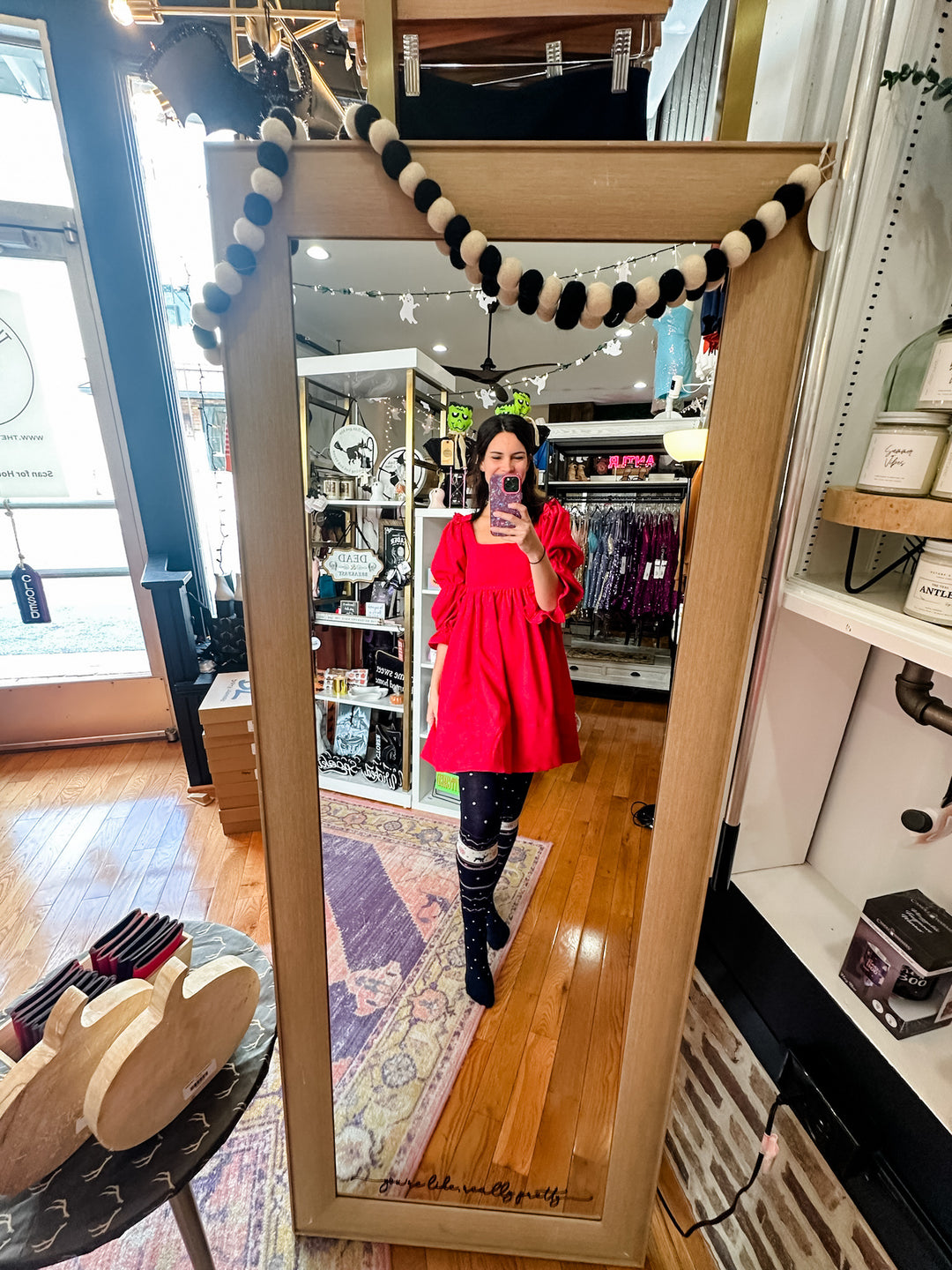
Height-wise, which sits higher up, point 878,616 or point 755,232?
point 755,232

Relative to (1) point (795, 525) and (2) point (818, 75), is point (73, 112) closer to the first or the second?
(2) point (818, 75)

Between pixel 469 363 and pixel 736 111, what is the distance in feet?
1.15

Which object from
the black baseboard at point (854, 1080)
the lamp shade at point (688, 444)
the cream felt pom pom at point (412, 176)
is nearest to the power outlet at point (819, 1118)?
the black baseboard at point (854, 1080)

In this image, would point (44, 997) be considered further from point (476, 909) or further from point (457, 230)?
point (457, 230)

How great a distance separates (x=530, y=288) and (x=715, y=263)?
0.58 ft

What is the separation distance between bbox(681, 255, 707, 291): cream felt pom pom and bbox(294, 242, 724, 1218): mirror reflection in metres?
0.03

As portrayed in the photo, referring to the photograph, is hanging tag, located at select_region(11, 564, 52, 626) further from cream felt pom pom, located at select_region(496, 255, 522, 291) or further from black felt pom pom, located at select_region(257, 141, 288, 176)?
cream felt pom pom, located at select_region(496, 255, 522, 291)

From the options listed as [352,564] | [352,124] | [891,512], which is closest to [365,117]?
[352,124]

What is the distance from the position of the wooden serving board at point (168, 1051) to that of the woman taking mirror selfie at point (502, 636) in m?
0.49

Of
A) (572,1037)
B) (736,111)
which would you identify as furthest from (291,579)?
(572,1037)

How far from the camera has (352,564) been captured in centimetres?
89

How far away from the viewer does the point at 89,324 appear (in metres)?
2.12

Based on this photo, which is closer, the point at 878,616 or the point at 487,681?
the point at 878,616

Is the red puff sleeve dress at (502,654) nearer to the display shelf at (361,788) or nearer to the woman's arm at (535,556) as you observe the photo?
the woman's arm at (535,556)
